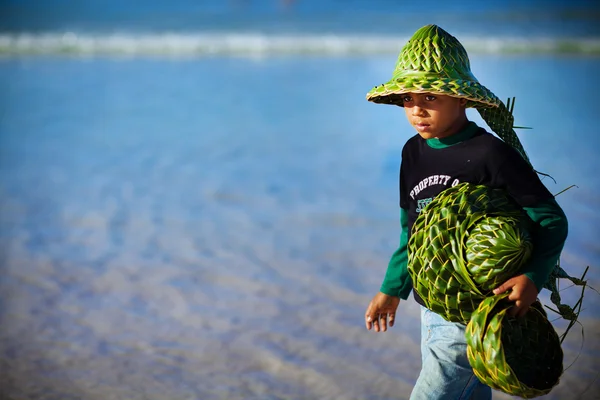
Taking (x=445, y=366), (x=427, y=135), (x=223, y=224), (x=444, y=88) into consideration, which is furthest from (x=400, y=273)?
(x=223, y=224)

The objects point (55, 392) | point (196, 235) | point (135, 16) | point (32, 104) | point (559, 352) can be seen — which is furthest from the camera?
point (135, 16)

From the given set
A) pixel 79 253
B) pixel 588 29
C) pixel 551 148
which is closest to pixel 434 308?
pixel 79 253

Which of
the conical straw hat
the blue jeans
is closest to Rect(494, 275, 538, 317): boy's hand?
the blue jeans

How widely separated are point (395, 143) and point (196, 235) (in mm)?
2606

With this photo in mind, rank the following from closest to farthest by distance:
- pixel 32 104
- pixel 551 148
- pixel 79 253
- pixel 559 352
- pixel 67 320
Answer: pixel 559 352, pixel 67 320, pixel 79 253, pixel 551 148, pixel 32 104

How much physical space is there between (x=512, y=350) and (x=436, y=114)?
0.65 meters

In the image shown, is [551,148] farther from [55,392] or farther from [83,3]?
[83,3]

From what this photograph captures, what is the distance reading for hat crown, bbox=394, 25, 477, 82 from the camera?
7.28 feet

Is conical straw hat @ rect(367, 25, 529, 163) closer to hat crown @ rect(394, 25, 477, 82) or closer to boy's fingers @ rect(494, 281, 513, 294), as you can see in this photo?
hat crown @ rect(394, 25, 477, 82)

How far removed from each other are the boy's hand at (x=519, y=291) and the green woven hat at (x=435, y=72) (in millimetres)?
479

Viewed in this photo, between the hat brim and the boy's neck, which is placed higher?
the hat brim

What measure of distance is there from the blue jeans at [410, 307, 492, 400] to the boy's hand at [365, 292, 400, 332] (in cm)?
20

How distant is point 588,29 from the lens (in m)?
15.9

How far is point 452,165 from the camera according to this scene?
226cm
